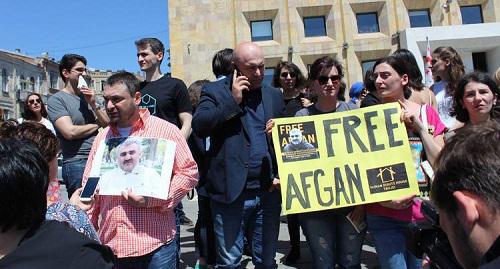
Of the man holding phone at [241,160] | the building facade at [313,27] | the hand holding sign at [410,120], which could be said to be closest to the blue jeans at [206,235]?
the man holding phone at [241,160]

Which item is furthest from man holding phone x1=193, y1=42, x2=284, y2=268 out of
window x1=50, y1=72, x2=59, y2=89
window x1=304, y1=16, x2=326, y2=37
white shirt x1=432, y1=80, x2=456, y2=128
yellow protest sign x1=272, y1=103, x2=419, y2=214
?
window x1=50, y1=72, x2=59, y2=89

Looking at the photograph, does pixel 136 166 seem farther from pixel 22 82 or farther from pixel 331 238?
pixel 22 82

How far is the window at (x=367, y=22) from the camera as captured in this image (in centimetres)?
2669

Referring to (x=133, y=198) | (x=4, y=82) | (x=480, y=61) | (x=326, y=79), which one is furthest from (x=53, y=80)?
(x=133, y=198)

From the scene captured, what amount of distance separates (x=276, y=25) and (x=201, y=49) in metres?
4.96

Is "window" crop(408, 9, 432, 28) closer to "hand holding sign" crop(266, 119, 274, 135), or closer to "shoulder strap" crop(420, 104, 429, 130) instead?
"shoulder strap" crop(420, 104, 429, 130)

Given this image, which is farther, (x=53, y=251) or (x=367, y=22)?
(x=367, y=22)

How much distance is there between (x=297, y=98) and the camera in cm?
495

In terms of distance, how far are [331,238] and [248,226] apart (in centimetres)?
65

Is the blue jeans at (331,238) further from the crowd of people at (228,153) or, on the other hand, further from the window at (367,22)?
the window at (367,22)

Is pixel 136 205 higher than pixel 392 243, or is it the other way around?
pixel 136 205

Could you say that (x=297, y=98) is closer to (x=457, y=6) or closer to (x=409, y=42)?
(x=409, y=42)

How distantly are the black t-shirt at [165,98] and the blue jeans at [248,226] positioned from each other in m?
1.14

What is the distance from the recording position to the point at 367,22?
26.8 m
